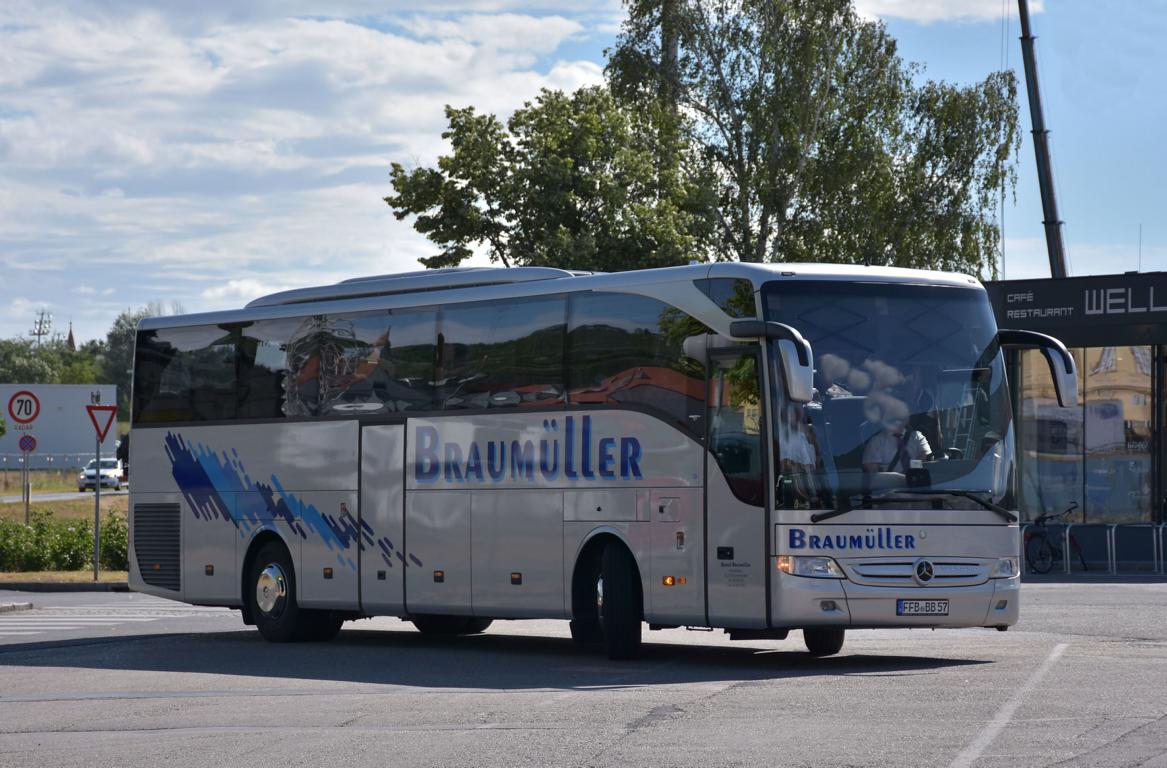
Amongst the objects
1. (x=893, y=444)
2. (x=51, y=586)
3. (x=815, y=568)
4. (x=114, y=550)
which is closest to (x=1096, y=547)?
(x=114, y=550)

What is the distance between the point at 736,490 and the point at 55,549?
75.3ft

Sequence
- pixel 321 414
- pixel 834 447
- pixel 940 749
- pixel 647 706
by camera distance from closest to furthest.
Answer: pixel 940 749
pixel 647 706
pixel 834 447
pixel 321 414

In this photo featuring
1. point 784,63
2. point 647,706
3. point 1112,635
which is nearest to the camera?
point 647,706

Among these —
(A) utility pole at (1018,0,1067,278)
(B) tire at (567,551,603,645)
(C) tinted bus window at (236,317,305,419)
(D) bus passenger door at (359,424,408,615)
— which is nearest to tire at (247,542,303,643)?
(D) bus passenger door at (359,424,408,615)

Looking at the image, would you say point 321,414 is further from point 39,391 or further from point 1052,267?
point 39,391

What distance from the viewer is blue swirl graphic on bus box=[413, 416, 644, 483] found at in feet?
54.1

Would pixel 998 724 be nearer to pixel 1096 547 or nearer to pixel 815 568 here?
pixel 815 568

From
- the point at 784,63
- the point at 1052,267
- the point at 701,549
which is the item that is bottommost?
the point at 701,549

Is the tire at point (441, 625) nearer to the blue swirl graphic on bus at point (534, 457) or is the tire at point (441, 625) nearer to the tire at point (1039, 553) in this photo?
the blue swirl graphic on bus at point (534, 457)

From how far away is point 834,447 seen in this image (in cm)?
1510

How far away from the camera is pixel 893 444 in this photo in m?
15.2

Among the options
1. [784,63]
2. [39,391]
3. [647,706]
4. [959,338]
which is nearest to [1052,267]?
[784,63]

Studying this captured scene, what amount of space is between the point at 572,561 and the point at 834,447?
9.90 feet

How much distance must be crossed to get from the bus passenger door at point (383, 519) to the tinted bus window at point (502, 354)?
0.97m
